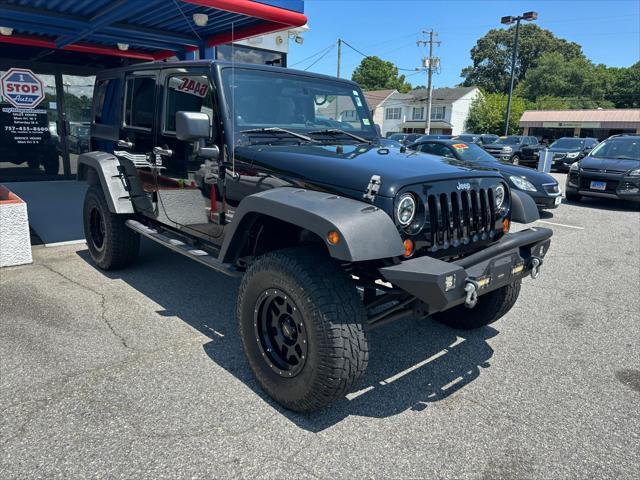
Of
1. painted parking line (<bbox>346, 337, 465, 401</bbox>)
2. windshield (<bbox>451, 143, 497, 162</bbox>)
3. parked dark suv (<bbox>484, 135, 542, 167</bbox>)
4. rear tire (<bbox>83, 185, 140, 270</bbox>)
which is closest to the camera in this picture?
painted parking line (<bbox>346, 337, 465, 401</bbox>)

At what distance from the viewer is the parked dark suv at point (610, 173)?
9617mm

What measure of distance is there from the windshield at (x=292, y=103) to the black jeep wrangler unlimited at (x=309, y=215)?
0.04 ft

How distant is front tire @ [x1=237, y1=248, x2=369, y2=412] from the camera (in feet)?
7.81

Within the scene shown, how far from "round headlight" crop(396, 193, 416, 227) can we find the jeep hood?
0.22 ft

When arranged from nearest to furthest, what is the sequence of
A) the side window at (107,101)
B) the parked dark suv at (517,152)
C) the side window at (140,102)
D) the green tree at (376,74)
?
the side window at (140,102) < the side window at (107,101) < the parked dark suv at (517,152) < the green tree at (376,74)

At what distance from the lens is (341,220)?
2.27m

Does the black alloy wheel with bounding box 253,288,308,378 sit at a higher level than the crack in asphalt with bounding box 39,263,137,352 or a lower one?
higher

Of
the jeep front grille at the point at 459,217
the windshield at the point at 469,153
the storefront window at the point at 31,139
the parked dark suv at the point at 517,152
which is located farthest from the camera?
the parked dark suv at the point at 517,152

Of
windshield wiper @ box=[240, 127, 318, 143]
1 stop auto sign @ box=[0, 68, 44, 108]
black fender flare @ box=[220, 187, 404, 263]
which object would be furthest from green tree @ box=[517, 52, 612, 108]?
black fender flare @ box=[220, 187, 404, 263]

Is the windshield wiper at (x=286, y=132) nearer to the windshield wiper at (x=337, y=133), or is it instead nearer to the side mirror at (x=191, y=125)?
the windshield wiper at (x=337, y=133)

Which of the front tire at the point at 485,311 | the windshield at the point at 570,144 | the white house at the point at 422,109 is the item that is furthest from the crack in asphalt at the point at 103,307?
the white house at the point at 422,109

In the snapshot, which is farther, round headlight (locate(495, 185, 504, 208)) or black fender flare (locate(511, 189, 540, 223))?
black fender flare (locate(511, 189, 540, 223))

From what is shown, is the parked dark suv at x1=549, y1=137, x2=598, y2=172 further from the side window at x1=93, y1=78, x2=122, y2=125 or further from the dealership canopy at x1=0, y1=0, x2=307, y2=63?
the side window at x1=93, y1=78, x2=122, y2=125

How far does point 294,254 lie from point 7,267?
4.03m
